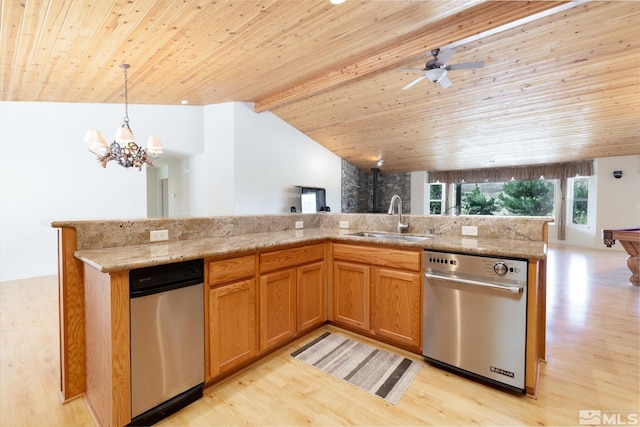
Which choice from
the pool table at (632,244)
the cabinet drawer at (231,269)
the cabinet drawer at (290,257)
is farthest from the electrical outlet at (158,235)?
the pool table at (632,244)

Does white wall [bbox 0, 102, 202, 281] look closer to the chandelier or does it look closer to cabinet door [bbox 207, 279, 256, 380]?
the chandelier

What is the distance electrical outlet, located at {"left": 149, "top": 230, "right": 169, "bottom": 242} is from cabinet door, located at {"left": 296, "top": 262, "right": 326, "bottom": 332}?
103 cm

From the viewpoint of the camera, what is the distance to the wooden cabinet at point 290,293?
84.2 inches

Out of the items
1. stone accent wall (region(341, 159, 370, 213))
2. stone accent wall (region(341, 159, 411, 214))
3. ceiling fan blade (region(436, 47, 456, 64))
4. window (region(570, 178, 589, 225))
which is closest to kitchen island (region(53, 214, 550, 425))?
ceiling fan blade (region(436, 47, 456, 64))

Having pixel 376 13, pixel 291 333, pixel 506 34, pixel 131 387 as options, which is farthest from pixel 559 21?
pixel 131 387

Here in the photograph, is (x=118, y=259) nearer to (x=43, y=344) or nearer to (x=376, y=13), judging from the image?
(x=43, y=344)

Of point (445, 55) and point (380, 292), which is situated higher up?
point (445, 55)

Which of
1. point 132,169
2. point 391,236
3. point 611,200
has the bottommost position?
point 391,236

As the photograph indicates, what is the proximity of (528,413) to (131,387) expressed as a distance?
217cm

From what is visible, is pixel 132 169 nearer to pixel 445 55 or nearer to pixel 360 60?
pixel 360 60

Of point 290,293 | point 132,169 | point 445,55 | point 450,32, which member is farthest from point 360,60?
point 132,169

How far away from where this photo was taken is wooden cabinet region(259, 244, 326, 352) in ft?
7.02

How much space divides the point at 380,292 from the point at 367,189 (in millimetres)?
8020

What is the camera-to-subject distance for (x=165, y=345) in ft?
5.18
